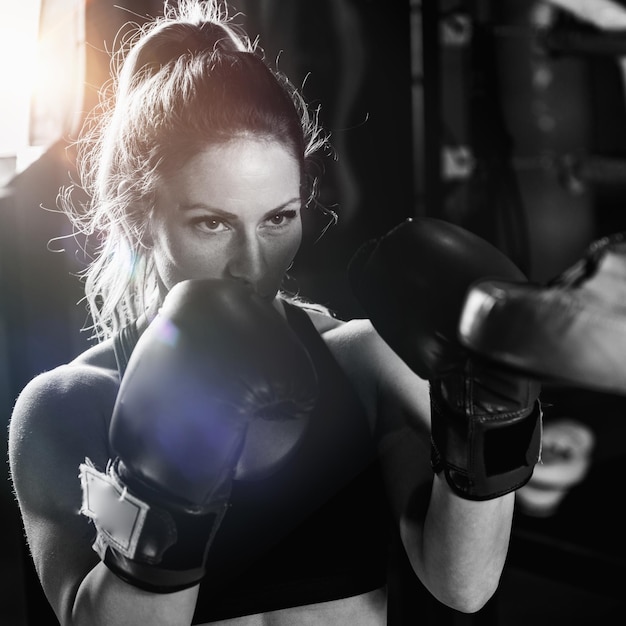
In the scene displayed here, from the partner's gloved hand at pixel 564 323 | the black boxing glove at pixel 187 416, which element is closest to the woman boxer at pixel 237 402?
the black boxing glove at pixel 187 416

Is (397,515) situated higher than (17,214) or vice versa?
(17,214)

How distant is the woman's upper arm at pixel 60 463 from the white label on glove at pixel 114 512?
0.14 ft

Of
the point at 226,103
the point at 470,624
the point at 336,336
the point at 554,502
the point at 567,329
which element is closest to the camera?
the point at 567,329

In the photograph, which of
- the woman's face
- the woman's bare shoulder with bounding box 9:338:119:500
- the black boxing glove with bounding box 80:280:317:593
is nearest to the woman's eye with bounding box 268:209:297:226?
the woman's face

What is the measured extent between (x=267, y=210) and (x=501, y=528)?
15.3 inches

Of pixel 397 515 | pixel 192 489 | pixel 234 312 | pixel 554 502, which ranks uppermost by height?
pixel 234 312

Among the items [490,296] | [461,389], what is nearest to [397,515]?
[461,389]

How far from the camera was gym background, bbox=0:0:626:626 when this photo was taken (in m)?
0.75

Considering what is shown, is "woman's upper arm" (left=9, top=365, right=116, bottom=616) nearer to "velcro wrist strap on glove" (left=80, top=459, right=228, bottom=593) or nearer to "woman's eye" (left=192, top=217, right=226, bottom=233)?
"velcro wrist strap on glove" (left=80, top=459, right=228, bottom=593)

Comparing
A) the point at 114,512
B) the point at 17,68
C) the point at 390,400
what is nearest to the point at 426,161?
the point at 390,400

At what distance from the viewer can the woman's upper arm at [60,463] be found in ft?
2.34

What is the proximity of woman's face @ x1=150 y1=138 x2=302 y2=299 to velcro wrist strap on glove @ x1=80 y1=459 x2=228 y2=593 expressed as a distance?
0.20 m

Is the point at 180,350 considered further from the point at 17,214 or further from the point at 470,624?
the point at 470,624

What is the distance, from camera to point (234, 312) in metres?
0.63
